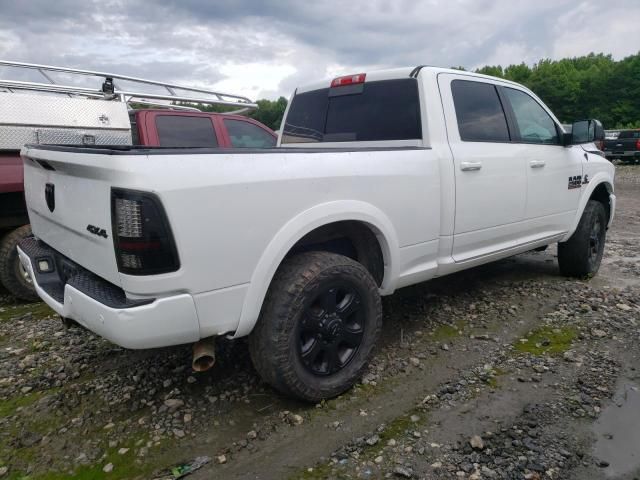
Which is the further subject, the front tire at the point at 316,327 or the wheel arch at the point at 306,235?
the front tire at the point at 316,327

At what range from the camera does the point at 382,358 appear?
3285mm

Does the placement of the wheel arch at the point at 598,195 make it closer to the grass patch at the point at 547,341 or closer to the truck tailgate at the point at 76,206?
the grass patch at the point at 547,341

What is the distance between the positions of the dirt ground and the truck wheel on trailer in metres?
0.61

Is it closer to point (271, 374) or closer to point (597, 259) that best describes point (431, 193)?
point (271, 374)

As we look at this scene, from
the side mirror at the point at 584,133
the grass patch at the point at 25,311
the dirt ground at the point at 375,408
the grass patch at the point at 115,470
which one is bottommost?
the grass patch at the point at 25,311

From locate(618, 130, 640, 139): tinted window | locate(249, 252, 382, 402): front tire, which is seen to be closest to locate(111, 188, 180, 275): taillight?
locate(249, 252, 382, 402): front tire

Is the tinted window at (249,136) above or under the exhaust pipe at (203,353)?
above

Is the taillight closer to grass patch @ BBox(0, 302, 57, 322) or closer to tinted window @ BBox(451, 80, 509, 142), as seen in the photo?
tinted window @ BBox(451, 80, 509, 142)

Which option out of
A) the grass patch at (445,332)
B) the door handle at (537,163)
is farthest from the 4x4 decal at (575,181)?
the grass patch at (445,332)

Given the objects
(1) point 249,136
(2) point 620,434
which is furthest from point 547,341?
(1) point 249,136

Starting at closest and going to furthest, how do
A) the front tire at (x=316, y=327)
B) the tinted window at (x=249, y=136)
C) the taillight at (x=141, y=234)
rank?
the taillight at (x=141, y=234) < the front tire at (x=316, y=327) < the tinted window at (x=249, y=136)

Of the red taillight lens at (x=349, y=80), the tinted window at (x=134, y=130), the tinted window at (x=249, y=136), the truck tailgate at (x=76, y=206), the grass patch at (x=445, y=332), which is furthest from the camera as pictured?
the tinted window at (x=249, y=136)

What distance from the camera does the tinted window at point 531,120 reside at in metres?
4.07

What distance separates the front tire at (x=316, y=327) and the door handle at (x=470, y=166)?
3.66 ft
